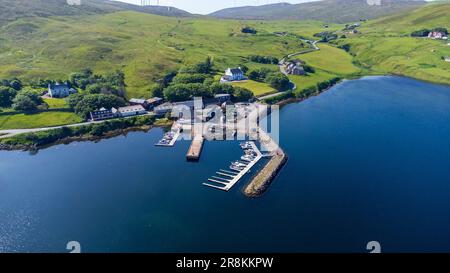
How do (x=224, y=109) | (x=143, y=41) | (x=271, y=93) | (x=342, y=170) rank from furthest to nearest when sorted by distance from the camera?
(x=143, y=41) → (x=271, y=93) → (x=224, y=109) → (x=342, y=170)

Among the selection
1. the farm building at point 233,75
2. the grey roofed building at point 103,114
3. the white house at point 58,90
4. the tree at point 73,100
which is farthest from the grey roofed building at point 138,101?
the farm building at point 233,75

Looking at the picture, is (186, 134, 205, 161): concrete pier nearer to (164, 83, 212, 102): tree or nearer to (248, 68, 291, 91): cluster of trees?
(164, 83, 212, 102): tree

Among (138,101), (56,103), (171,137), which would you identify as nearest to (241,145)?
(171,137)

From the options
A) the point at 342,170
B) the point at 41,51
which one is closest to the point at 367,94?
the point at 342,170

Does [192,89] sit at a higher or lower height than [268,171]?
higher

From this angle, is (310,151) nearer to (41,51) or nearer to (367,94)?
(367,94)

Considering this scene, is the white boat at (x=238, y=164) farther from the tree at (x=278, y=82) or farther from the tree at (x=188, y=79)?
the tree at (x=278, y=82)

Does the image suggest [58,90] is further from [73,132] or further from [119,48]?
[119,48]

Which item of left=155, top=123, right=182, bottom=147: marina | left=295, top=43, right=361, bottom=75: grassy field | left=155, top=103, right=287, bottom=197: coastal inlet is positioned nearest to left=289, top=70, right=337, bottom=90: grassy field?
left=295, top=43, right=361, bottom=75: grassy field
